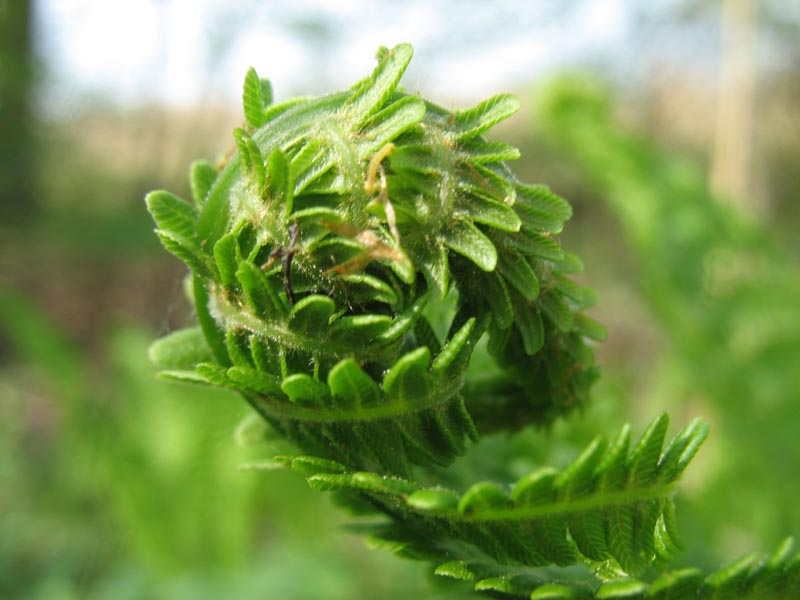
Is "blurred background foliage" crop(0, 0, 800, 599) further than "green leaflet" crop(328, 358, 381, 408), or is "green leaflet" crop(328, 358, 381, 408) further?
"blurred background foliage" crop(0, 0, 800, 599)

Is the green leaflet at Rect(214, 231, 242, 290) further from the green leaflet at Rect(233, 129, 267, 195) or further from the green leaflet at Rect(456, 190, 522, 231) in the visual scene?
the green leaflet at Rect(456, 190, 522, 231)

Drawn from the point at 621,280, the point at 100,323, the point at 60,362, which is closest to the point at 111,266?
the point at 100,323

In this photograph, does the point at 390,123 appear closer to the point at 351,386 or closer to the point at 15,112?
the point at 351,386

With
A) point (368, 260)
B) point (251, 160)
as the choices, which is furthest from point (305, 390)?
point (251, 160)

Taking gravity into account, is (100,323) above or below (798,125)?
below

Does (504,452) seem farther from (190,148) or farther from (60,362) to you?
(190,148)

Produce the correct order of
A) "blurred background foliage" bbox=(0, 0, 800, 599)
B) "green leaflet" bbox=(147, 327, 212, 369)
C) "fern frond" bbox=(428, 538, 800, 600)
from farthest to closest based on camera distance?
"blurred background foliage" bbox=(0, 0, 800, 599), "green leaflet" bbox=(147, 327, 212, 369), "fern frond" bbox=(428, 538, 800, 600)

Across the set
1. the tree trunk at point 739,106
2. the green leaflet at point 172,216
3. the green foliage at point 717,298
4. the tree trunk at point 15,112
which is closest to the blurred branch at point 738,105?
the tree trunk at point 739,106

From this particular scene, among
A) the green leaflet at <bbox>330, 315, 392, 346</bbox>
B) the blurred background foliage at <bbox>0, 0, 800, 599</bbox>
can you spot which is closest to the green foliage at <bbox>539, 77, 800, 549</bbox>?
the blurred background foliage at <bbox>0, 0, 800, 599</bbox>
